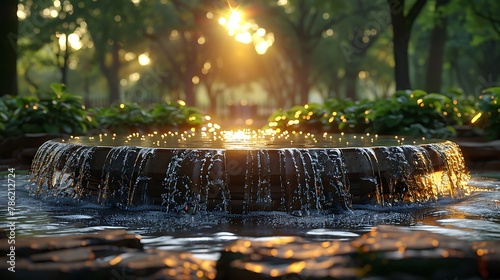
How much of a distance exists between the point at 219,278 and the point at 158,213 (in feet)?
9.97

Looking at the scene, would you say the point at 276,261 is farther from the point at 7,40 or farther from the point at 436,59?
the point at 436,59

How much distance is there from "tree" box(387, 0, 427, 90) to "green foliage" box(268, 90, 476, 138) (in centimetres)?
215

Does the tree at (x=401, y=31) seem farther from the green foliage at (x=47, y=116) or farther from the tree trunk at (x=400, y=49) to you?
the green foliage at (x=47, y=116)

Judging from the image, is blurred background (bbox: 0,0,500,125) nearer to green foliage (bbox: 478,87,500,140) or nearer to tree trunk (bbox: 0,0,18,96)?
tree trunk (bbox: 0,0,18,96)

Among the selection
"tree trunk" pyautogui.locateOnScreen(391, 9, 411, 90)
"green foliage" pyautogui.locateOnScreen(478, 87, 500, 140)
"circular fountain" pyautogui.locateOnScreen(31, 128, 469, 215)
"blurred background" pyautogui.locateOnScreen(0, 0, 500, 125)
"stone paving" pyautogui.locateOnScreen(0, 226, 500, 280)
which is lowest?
"stone paving" pyautogui.locateOnScreen(0, 226, 500, 280)

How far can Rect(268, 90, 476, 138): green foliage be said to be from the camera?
13758 mm

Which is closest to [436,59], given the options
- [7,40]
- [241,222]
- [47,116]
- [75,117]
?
[7,40]

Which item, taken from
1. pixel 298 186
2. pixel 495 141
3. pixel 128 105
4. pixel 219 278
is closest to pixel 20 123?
pixel 128 105

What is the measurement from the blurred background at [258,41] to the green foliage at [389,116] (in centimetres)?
366

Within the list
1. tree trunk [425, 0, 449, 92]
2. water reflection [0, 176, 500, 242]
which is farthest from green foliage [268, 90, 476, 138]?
tree trunk [425, 0, 449, 92]

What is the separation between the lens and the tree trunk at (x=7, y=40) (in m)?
17.3

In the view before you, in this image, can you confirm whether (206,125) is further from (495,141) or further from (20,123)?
(495,141)

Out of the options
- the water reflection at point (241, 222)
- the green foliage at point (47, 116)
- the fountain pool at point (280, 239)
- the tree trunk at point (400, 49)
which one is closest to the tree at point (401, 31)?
the tree trunk at point (400, 49)

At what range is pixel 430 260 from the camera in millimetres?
4438
